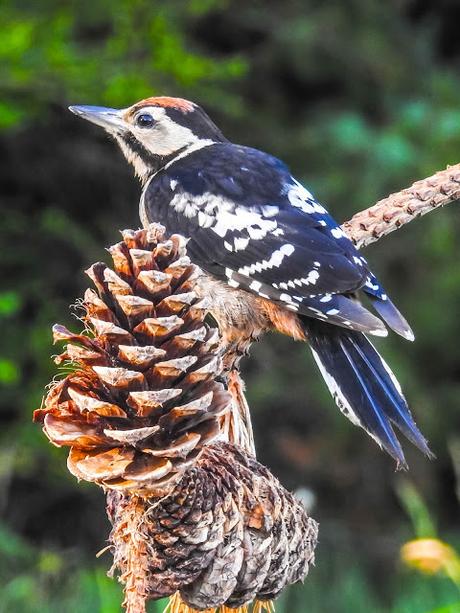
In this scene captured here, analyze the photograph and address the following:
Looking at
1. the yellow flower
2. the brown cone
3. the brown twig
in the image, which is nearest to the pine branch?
the brown cone

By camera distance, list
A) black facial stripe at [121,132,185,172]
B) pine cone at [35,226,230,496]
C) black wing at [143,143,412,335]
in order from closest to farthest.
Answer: pine cone at [35,226,230,496], black wing at [143,143,412,335], black facial stripe at [121,132,185,172]

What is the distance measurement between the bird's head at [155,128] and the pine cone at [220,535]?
6.20ft

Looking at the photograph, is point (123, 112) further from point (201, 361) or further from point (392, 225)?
point (201, 361)

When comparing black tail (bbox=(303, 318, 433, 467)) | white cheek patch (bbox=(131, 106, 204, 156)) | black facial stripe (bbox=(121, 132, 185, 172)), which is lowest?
black facial stripe (bbox=(121, 132, 185, 172))

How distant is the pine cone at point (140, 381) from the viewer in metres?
1.49

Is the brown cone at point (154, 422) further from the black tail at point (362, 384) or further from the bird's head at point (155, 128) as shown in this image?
the bird's head at point (155, 128)

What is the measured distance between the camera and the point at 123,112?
3.57 meters

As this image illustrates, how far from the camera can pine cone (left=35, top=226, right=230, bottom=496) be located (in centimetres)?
149

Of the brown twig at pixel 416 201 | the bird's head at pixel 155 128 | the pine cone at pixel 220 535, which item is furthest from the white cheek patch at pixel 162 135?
the pine cone at pixel 220 535

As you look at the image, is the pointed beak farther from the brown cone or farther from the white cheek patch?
the brown cone

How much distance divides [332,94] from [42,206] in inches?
69.7

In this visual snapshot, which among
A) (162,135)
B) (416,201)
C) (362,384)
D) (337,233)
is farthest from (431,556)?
(162,135)

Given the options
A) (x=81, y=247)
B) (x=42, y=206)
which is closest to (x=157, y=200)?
(x=81, y=247)

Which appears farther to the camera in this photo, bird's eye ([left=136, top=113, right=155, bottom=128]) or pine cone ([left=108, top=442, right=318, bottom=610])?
bird's eye ([left=136, top=113, right=155, bottom=128])
